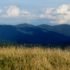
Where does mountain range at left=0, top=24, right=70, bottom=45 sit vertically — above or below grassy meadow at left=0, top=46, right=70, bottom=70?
below

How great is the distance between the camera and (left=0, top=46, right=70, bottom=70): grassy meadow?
1254 cm

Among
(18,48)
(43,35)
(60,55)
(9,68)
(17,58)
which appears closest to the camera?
(9,68)

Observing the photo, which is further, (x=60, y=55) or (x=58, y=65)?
(x=60, y=55)

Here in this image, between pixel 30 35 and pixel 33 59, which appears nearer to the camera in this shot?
pixel 33 59

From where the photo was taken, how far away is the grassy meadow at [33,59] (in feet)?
41.1

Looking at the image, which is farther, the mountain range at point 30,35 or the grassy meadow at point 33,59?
the mountain range at point 30,35

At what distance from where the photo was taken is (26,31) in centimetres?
5772

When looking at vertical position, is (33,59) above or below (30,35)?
above

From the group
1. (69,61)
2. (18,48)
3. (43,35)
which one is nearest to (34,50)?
(18,48)

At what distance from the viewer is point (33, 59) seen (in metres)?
13.0

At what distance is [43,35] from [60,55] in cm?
4227

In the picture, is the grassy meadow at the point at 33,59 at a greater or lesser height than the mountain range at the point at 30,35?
greater

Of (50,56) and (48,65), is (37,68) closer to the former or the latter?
(48,65)

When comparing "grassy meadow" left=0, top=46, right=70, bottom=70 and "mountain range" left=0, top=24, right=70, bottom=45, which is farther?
"mountain range" left=0, top=24, right=70, bottom=45
